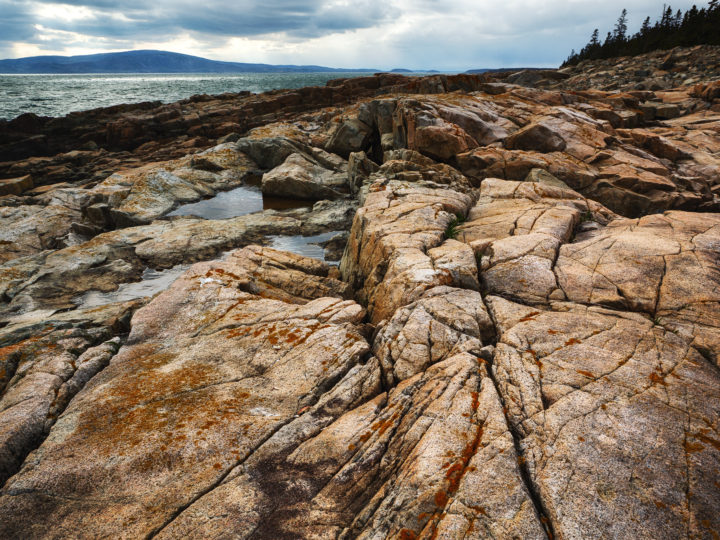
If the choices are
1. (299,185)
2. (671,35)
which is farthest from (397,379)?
(671,35)

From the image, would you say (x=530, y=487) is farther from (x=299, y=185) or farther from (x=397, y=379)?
(x=299, y=185)

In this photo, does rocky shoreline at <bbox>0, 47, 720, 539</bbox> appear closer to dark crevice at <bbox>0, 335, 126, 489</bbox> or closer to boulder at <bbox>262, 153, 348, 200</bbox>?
dark crevice at <bbox>0, 335, 126, 489</bbox>

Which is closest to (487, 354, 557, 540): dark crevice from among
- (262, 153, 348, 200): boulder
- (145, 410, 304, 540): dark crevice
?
(145, 410, 304, 540): dark crevice

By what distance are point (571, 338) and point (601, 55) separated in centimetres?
16283

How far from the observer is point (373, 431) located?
7.00 m

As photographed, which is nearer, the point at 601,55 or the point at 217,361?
the point at 217,361

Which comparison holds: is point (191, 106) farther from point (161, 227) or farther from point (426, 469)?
point (426, 469)

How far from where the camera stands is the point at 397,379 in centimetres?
834

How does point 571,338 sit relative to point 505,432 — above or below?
above

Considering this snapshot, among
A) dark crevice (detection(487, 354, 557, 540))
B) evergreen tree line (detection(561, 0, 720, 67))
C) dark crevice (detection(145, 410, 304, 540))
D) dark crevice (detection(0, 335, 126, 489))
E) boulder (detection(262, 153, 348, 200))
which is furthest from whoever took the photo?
evergreen tree line (detection(561, 0, 720, 67))

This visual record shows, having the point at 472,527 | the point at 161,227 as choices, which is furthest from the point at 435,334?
the point at 161,227

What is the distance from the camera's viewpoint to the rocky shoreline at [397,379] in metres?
5.54

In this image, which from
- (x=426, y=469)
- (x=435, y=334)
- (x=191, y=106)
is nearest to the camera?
(x=426, y=469)

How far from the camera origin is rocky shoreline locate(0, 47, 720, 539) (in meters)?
5.54
